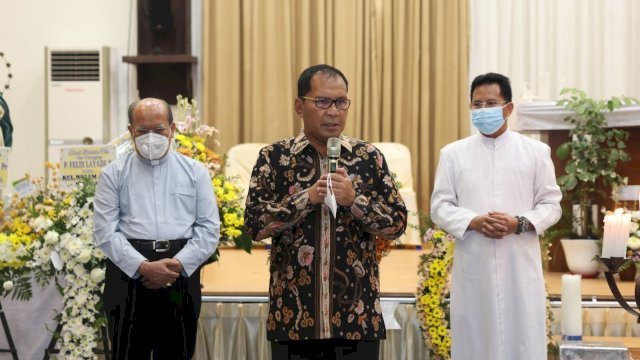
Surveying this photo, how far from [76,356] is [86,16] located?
Answer: 16.1 feet

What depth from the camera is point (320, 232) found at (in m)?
2.74

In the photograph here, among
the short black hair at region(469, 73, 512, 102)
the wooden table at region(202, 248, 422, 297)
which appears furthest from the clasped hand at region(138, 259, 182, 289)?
the short black hair at region(469, 73, 512, 102)

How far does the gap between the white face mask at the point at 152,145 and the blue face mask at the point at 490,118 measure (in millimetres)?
1107

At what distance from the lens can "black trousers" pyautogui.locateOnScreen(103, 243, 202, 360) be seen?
10.4 ft

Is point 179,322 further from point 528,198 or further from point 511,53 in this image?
point 511,53

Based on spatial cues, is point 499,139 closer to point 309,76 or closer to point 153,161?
point 309,76

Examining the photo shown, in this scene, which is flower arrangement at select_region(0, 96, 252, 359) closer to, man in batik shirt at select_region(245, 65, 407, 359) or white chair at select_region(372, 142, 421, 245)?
man in batik shirt at select_region(245, 65, 407, 359)

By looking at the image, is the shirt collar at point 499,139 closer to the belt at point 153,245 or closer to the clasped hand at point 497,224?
the clasped hand at point 497,224

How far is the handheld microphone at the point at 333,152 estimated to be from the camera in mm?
2590

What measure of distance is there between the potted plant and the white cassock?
203cm

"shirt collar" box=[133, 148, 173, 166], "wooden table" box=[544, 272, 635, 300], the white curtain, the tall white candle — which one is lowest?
"wooden table" box=[544, 272, 635, 300]

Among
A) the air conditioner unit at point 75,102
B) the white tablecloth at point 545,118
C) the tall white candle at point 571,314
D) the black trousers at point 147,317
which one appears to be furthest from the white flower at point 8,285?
the air conditioner unit at point 75,102

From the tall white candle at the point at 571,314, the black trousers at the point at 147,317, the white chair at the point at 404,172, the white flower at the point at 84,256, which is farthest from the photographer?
the white chair at the point at 404,172

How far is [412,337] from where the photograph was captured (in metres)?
4.25
